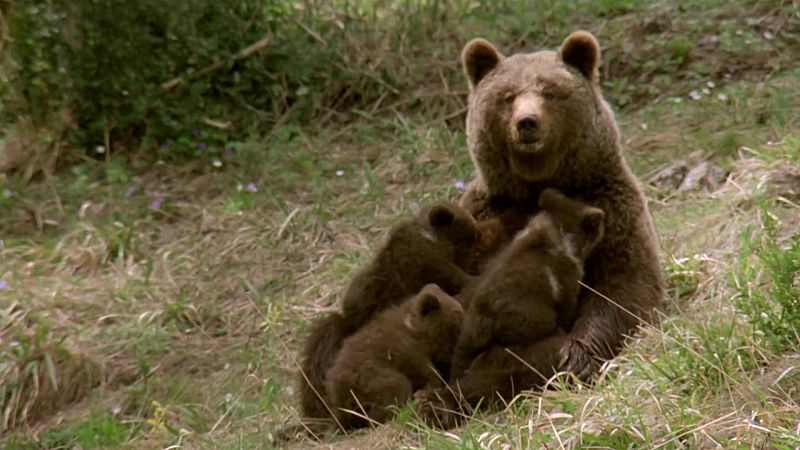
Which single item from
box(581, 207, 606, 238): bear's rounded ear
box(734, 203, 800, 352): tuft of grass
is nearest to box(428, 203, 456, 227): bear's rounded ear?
box(581, 207, 606, 238): bear's rounded ear

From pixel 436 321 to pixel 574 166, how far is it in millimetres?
908

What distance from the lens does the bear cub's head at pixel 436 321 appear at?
18.4ft

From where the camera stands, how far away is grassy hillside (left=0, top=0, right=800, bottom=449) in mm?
4934

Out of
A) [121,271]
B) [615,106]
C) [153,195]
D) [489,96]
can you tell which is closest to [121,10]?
[153,195]

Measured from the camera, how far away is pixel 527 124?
558 cm

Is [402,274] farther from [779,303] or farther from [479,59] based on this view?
[779,303]

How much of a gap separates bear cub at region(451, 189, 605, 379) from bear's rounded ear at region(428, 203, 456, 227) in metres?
0.32

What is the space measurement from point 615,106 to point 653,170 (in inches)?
44.4

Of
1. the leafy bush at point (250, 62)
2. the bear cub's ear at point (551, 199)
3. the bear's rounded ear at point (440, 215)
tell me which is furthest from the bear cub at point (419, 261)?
the leafy bush at point (250, 62)

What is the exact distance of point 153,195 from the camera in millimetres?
9430

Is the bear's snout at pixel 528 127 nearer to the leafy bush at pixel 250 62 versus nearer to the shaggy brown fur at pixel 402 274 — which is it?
the shaggy brown fur at pixel 402 274

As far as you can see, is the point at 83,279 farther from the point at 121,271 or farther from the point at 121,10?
the point at 121,10

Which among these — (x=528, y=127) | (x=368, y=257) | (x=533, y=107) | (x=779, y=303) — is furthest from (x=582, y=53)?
(x=368, y=257)

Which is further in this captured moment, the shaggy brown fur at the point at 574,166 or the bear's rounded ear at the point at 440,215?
the bear's rounded ear at the point at 440,215
